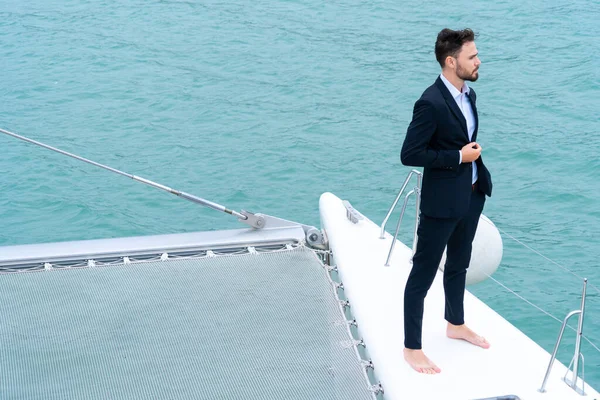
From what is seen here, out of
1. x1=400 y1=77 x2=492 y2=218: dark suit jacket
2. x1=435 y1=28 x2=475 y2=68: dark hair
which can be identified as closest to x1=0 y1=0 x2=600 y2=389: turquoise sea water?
x1=400 y1=77 x2=492 y2=218: dark suit jacket

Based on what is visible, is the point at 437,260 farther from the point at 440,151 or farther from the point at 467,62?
the point at 467,62

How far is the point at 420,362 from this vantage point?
3.25m

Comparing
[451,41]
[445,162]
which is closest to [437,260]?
[445,162]

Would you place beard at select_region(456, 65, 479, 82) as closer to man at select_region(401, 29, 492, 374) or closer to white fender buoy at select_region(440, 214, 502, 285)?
man at select_region(401, 29, 492, 374)

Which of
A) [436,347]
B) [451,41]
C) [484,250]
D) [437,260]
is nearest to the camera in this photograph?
[451,41]

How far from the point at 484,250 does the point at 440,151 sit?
106 centimetres

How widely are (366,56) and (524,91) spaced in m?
2.30

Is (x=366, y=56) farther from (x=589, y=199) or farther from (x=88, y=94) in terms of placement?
(x=589, y=199)

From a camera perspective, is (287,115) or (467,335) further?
(287,115)

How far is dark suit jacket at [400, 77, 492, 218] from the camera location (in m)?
2.93

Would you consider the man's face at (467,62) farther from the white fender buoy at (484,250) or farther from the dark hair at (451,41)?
the white fender buoy at (484,250)

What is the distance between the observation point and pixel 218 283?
4.27m

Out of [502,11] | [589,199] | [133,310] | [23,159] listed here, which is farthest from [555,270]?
[502,11]

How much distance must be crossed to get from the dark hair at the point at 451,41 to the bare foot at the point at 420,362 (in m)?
1.11
